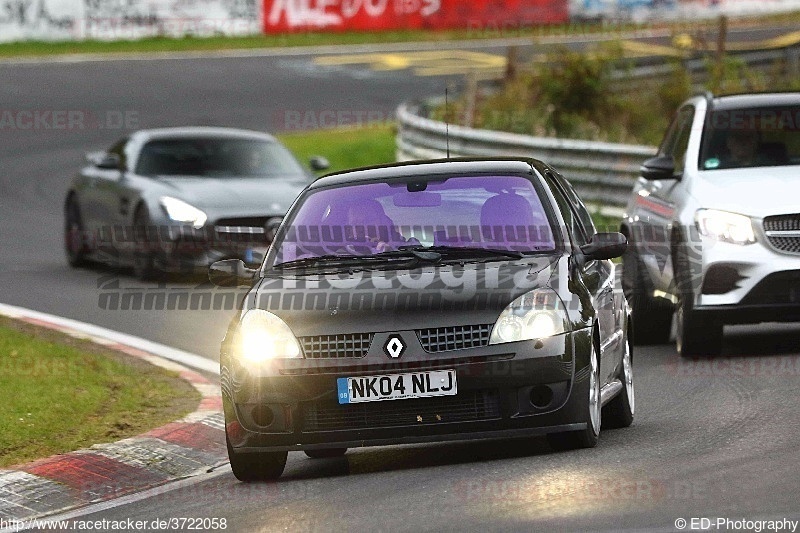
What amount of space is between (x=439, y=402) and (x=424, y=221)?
1268 mm

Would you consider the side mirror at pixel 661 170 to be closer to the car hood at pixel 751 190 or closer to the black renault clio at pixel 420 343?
the car hood at pixel 751 190

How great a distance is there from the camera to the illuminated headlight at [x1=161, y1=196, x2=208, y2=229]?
1705 centimetres

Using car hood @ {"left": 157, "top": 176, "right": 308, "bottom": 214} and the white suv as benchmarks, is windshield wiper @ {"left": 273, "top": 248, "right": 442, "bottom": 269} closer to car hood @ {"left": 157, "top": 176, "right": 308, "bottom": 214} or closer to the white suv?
the white suv

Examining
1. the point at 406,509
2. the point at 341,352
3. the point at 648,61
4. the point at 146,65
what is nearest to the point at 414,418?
the point at 341,352

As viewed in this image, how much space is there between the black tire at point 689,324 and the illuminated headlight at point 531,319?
3.93m

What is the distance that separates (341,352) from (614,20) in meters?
43.9

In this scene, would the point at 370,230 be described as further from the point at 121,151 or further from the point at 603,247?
the point at 121,151

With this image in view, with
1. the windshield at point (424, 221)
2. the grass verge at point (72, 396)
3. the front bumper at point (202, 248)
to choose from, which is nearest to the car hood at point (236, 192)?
the front bumper at point (202, 248)

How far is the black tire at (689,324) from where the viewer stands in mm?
12227

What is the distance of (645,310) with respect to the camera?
13.6 meters

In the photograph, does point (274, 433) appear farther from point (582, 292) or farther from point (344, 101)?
point (344, 101)

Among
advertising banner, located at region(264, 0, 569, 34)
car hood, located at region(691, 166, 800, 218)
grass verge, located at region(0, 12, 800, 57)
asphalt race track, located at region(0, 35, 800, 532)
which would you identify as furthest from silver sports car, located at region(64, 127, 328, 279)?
advertising banner, located at region(264, 0, 569, 34)

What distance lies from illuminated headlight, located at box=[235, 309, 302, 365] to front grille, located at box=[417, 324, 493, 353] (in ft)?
1.94

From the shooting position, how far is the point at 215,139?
18.8 meters
